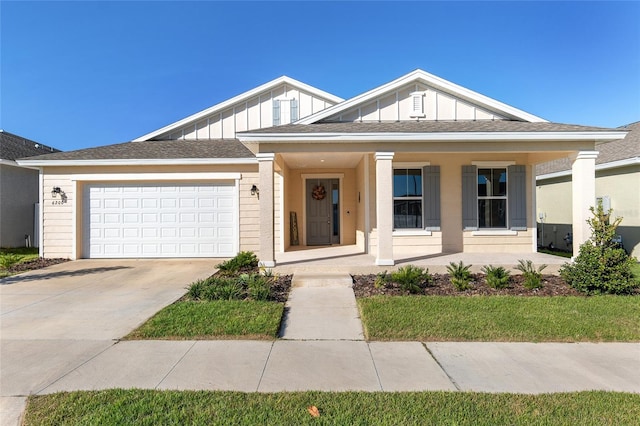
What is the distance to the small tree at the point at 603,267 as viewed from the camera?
5.51 metres

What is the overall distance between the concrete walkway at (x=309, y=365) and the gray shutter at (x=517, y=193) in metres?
5.72

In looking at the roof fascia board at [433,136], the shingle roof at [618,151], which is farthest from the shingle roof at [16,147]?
the shingle roof at [618,151]

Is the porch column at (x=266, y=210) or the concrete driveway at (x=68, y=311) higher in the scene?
the porch column at (x=266, y=210)

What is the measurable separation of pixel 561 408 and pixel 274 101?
1208 centimetres

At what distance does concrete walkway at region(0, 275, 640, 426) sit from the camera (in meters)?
2.93

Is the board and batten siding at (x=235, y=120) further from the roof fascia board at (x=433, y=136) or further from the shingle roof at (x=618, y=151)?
the shingle roof at (x=618, y=151)

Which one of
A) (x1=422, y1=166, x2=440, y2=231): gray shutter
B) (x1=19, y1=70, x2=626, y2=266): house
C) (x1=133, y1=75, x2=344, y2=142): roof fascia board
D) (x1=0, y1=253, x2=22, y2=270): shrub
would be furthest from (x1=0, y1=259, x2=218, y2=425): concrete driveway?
(x1=422, y1=166, x2=440, y2=231): gray shutter

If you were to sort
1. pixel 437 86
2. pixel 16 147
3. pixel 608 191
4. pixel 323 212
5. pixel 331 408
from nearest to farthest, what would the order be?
pixel 331 408, pixel 437 86, pixel 608 191, pixel 323 212, pixel 16 147

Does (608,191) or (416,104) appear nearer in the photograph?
(416,104)

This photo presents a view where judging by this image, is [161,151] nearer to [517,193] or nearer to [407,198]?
[407,198]

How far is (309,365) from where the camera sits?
3340 millimetres

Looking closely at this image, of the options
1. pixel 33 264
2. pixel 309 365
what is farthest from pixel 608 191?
pixel 33 264

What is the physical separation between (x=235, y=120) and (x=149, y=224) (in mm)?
5138

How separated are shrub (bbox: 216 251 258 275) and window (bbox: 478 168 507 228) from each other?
258 inches
